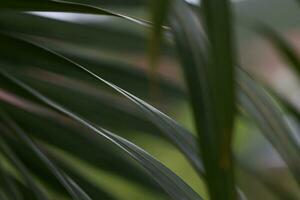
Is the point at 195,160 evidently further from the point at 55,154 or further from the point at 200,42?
the point at 55,154

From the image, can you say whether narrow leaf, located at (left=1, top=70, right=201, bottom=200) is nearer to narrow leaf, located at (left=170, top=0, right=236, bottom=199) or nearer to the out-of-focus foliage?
the out-of-focus foliage

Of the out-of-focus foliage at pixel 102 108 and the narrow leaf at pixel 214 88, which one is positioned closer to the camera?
the narrow leaf at pixel 214 88

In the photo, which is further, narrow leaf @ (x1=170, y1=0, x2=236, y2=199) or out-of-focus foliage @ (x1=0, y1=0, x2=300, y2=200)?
out-of-focus foliage @ (x1=0, y1=0, x2=300, y2=200)

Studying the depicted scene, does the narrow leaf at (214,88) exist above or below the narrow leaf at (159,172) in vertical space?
above

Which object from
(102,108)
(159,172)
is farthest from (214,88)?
(102,108)

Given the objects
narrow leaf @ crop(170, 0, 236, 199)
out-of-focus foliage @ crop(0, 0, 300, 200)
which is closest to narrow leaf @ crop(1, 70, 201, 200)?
out-of-focus foliage @ crop(0, 0, 300, 200)

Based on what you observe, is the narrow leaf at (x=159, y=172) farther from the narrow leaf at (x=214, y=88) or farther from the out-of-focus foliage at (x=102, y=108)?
the narrow leaf at (x=214, y=88)

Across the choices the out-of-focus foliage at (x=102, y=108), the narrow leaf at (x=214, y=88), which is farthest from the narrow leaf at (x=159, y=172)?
the narrow leaf at (x=214, y=88)

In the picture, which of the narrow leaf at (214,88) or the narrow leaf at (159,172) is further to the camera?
the narrow leaf at (159,172)

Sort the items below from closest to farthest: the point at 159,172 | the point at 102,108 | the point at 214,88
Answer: the point at 214,88 → the point at 159,172 → the point at 102,108

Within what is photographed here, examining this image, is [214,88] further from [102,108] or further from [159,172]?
[102,108]

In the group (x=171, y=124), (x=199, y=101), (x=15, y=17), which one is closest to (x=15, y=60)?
(x=15, y=17)
